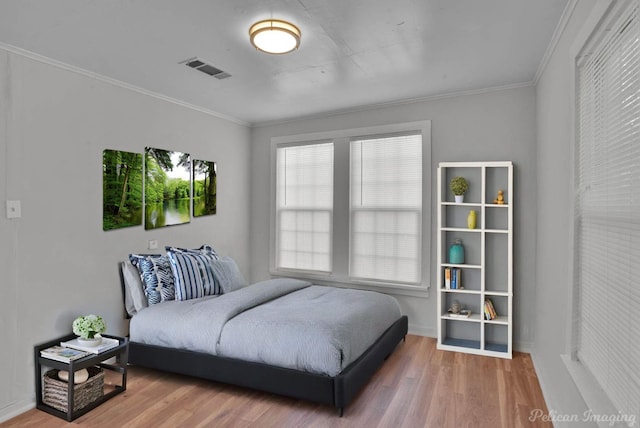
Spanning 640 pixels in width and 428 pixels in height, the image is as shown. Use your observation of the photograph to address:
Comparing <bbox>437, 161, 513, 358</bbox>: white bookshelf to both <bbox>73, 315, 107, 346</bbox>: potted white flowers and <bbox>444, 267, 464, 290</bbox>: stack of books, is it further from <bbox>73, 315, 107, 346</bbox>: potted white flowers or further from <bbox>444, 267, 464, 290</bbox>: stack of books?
<bbox>73, 315, 107, 346</bbox>: potted white flowers

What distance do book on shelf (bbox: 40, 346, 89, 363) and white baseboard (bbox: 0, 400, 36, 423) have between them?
35 cm

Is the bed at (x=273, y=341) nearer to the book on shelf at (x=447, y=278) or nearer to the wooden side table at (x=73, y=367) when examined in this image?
the wooden side table at (x=73, y=367)

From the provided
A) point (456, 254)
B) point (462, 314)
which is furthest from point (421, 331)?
point (456, 254)

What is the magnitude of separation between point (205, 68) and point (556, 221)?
9.56ft

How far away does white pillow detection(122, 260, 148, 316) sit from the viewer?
355cm

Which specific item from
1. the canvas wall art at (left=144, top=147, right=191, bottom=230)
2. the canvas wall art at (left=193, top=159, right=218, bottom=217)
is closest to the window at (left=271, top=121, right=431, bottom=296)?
the canvas wall art at (left=193, top=159, right=218, bottom=217)

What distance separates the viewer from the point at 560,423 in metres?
2.34

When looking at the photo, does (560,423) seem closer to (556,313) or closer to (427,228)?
(556,313)

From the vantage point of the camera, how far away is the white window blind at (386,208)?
173 inches

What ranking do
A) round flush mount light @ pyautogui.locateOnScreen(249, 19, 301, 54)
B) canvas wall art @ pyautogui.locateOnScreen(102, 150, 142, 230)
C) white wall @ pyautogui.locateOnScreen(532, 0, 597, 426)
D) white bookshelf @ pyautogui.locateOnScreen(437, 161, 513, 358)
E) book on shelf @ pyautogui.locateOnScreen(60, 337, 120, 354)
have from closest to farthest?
white wall @ pyautogui.locateOnScreen(532, 0, 597, 426)
round flush mount light @ pyautogui.locateOnScreen(249, 19, 301, 54)
book on shelf @ pyautogui.locateOnScreen(60, 337, 120, 354)
canvas wall art @ pyautogui.locateOnScreen(102, 150, 142, 230)
white bookshelf @ pyautogui.locateOnScreen(437, 161, 513, 358)

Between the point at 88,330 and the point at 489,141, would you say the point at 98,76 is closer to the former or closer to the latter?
the point at 88,330

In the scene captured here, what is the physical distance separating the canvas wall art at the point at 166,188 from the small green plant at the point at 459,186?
286cm

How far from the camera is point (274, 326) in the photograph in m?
2.95

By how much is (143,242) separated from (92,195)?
701 mm
